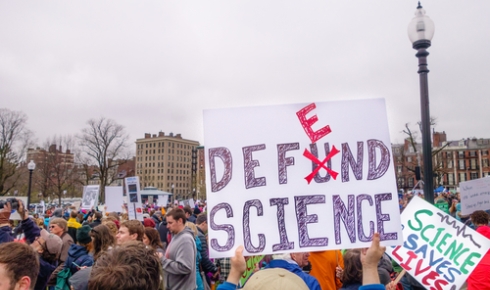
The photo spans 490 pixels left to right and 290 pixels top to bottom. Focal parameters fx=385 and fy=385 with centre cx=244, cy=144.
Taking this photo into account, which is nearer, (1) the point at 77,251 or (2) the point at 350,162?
(2) the point at 350,162

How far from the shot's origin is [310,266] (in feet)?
14.7

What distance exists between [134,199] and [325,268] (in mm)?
9826

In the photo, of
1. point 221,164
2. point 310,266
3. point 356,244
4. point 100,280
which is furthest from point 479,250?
point 100,280

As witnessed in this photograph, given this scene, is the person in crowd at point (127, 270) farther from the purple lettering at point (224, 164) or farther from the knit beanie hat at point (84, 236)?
the knit beanie hat at point (84, 236)

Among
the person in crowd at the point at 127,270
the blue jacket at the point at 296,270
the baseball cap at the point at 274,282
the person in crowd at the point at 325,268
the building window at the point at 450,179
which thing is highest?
the person in crowd at the point at 127,270

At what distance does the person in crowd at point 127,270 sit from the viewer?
192 cm

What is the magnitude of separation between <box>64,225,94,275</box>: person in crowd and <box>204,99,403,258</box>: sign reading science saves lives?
8.53 ft

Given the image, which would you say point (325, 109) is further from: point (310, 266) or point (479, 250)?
point (310, 266)

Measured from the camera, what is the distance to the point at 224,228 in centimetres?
279

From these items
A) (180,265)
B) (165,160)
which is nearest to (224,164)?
(180,265)

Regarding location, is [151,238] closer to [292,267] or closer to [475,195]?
[292,267]

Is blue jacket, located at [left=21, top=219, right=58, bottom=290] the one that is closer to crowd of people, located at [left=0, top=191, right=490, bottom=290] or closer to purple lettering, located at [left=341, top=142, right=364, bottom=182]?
crowd of people, located at [left=0, top=191, right=490, bottom=290]

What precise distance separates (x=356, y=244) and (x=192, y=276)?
9.26 ft

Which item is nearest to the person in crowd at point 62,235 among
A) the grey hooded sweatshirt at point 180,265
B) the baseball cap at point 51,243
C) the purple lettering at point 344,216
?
the baseball cap at point 51,243
